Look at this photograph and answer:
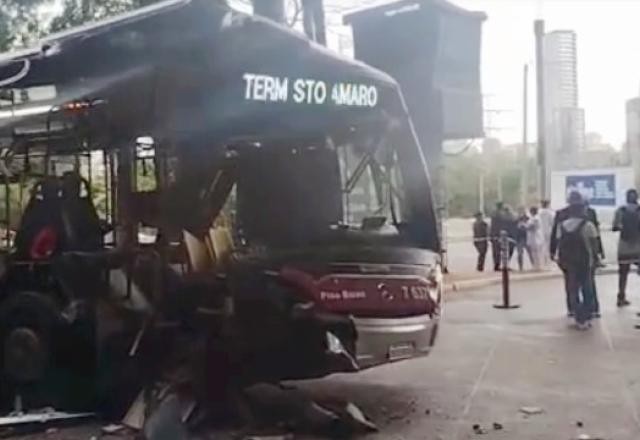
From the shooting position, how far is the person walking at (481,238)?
791 inches

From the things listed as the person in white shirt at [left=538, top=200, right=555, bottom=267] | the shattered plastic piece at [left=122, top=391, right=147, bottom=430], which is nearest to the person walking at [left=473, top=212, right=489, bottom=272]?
the person in white shirt at [left=538, top=200, right=555, bottom=267]

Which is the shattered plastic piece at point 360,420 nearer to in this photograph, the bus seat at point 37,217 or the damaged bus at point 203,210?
the damaged bus at point 203,210

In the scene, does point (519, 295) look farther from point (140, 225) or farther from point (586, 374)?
point (140, 225)

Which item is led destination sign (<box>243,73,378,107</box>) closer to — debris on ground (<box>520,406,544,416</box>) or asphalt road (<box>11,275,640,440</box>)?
asphalt road (<box>11,275,640,440</box>)

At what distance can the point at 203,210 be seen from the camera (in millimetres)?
6527

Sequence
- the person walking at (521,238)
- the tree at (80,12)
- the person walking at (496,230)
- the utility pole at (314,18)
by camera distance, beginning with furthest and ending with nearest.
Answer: the person walking at (521,238) < the person walking at (496,230) < the utility pole at (314,18) < the tree at (80,12)

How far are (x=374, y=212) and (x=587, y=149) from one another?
25065mm

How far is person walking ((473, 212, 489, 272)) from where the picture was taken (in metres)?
20.1

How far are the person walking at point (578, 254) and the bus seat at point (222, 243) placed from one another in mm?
5606

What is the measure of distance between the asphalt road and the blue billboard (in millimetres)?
12423

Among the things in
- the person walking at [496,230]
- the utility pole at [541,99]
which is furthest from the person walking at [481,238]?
the utility pole at [541,99]

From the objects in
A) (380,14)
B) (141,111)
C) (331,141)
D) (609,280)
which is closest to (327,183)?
(331,141)

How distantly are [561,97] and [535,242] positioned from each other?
6.22 meters

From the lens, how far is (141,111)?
6398mm
